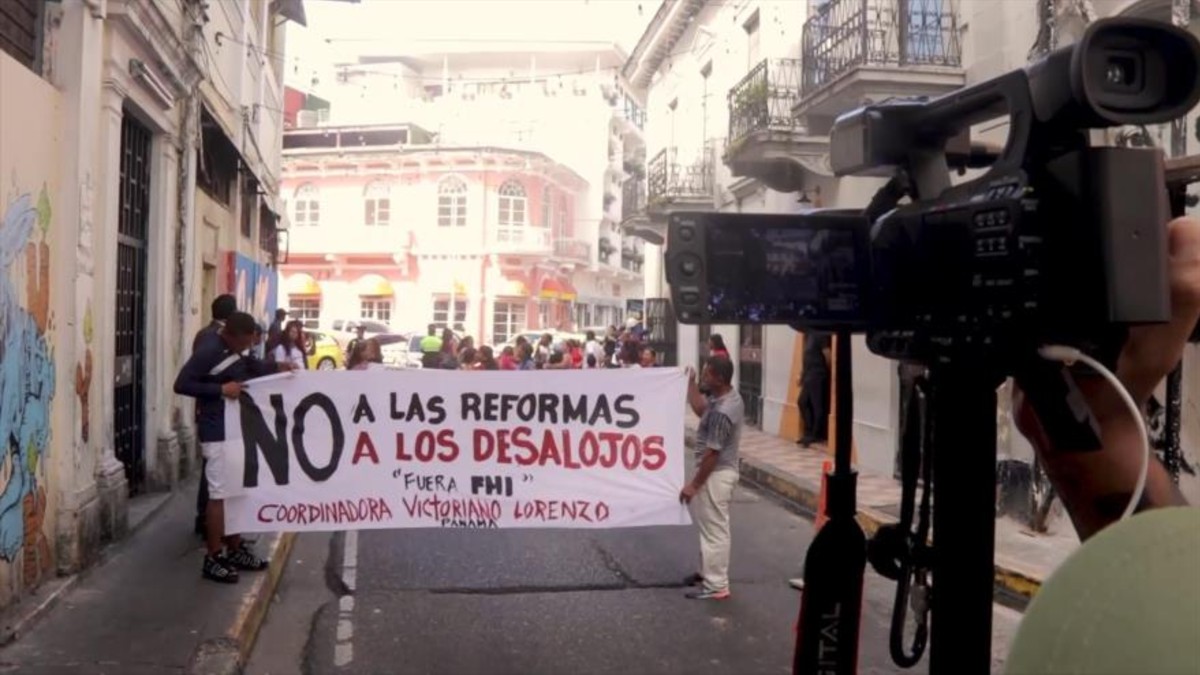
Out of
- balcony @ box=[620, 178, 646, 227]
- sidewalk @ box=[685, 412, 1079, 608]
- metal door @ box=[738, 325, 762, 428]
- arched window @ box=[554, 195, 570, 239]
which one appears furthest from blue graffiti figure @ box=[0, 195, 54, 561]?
arched window @ box=[554, 195, 570, 239]

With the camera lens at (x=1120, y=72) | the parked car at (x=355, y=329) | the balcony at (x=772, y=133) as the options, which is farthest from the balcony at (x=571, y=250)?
the camera lens at (x=1120, y=72)

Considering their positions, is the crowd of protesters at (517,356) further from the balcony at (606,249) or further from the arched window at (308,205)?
the balcony at (606,249)

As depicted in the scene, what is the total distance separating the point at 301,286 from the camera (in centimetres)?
5003

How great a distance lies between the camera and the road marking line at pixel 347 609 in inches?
241

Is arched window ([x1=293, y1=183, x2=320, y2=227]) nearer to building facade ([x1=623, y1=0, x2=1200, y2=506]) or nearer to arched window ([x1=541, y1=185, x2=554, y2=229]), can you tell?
arched window ([x1=541, y1=185, x2=554, y2=229])

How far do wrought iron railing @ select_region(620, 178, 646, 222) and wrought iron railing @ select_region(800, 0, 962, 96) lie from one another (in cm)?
1298

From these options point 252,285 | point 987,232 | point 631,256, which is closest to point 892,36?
point 252,285

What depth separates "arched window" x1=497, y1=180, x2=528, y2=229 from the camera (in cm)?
4994

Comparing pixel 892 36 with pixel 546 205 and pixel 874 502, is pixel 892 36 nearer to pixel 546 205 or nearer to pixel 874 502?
pixel 874 502

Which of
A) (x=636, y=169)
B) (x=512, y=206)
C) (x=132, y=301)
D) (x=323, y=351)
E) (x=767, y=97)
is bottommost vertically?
(x=323, y=351)

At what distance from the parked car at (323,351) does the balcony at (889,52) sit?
21.2 meters

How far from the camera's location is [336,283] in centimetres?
5106

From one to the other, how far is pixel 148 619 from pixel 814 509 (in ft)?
23.9

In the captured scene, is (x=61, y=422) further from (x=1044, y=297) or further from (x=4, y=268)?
(x=1044, y=297)
